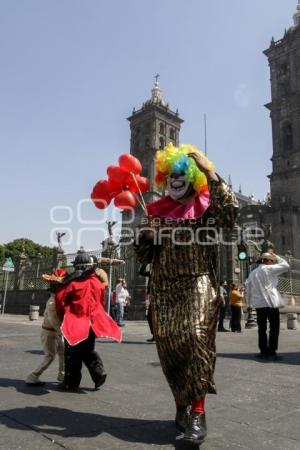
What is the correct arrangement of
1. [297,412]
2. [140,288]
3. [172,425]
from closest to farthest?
[172,425]
[297,412]
[140,288]

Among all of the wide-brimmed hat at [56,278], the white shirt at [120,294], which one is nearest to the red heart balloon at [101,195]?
the wide-brimmed hat at [56,278]

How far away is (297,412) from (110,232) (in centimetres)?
1548

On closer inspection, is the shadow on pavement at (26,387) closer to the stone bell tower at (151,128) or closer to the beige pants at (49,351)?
the beige pants at (49,351)

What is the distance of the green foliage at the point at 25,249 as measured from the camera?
192 feet

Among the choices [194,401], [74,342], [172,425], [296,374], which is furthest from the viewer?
[296,374]

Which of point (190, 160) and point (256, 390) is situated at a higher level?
point (190, 160)

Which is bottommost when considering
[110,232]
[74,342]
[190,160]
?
[74,342]

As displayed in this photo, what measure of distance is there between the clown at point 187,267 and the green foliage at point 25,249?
55.1m

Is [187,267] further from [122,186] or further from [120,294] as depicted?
[120,294]

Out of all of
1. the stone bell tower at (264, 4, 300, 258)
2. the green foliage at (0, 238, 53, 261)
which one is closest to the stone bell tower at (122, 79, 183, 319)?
the green foliage at (0, 238, 53, 261)

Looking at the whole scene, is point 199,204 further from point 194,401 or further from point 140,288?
point 140,288

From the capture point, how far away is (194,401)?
119 inches

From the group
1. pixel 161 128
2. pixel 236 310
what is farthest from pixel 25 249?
pixel 236 310

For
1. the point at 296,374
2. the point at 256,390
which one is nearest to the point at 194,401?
the point at 256,390
